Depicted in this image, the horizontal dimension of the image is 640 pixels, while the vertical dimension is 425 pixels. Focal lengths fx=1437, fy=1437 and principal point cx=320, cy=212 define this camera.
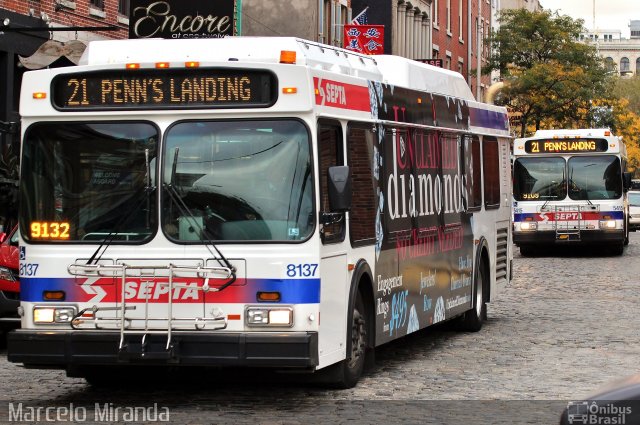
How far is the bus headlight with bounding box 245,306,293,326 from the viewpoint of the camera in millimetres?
10164

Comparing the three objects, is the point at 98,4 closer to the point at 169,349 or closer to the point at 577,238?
the point at 577,238

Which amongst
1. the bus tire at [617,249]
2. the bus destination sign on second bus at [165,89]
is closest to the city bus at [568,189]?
the bus tire at [617,249]

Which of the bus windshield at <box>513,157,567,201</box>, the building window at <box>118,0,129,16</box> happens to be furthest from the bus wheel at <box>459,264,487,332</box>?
the bus windshield at <box>513,157,567,201</box>

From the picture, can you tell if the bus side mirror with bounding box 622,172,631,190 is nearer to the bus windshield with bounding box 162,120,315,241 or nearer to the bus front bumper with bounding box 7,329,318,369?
the bus windshield with bounding box 162,120,315,241

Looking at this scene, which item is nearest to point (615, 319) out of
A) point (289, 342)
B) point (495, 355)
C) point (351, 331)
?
point (495, 355)

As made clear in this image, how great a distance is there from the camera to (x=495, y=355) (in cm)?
1408

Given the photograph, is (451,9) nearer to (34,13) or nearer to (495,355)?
(34,13)

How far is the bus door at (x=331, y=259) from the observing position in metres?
10.5

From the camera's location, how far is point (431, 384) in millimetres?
11805

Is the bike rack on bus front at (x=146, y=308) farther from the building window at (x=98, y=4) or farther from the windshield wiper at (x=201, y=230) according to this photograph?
the building window at (x=98, y=4)

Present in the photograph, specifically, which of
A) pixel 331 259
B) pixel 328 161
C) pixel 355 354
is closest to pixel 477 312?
pixel 355 354

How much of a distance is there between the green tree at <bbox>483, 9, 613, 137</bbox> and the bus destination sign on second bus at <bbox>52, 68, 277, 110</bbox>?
48.5 metres

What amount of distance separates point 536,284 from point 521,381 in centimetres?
1344

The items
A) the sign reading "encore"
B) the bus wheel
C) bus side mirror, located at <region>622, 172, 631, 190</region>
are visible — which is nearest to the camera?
the bus wheel
